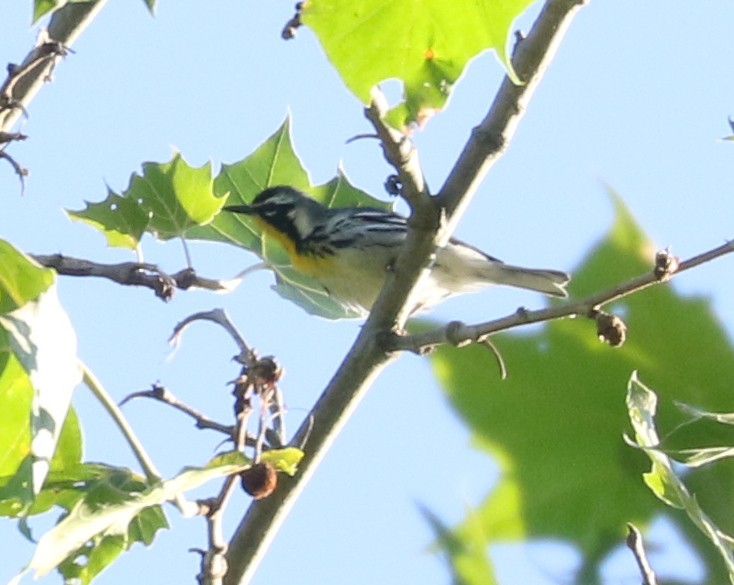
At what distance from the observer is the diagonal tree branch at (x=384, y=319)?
1.60 m

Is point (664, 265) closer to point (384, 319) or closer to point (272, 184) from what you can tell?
point (384, 319)

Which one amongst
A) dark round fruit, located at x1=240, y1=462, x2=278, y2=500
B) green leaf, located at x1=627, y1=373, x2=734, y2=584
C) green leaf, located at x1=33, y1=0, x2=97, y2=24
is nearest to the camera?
green leaf, located at x1=33, y1=0, x2=97, y2=24

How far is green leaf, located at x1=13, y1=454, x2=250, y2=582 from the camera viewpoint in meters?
1.24

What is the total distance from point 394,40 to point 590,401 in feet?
3.30

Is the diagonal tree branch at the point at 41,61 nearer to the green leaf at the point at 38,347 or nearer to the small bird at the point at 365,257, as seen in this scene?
the green leaf at the point at 38,347

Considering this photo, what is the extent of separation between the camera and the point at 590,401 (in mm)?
1820

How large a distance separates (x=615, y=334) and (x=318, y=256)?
286 centimetres

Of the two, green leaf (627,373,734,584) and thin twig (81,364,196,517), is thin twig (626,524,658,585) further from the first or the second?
thin twig (81,364,196,517)

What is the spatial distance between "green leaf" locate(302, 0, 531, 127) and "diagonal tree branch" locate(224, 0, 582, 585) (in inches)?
25.8

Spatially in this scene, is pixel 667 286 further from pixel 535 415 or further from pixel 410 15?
pixel 410 15

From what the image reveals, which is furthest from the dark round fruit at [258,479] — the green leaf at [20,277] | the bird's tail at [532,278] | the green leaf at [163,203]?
the bird's tail at [532,278]

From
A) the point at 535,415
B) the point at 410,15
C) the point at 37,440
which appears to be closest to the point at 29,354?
the point at 37,440

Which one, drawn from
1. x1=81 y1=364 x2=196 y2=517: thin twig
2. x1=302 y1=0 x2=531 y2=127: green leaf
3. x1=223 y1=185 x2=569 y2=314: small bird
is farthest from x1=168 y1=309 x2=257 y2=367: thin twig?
x1=223 y1=185 x2=569 y2=314: small bird

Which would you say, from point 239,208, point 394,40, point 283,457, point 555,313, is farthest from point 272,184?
point 394,40
